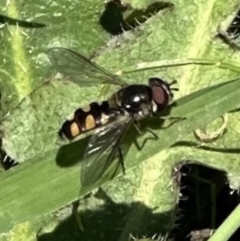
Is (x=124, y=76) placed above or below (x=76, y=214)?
above

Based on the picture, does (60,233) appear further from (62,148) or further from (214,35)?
(214,35)

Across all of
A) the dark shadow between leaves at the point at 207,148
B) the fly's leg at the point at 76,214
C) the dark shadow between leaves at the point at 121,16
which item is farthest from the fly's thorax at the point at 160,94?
the fly's leg at the point at 76,214

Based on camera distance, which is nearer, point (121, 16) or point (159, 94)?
point (159, 94)

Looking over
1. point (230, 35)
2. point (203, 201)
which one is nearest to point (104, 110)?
point (230, 35)

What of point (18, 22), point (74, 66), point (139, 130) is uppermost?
point (18, 22)

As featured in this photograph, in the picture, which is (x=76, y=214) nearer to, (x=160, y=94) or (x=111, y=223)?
(x=111, y=223)

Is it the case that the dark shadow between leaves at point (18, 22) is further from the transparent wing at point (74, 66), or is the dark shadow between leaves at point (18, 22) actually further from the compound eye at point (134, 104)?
the compound eye at point (134, 104)

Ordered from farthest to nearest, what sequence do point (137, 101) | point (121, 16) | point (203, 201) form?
point (203, 201) → point (121, 16) → point (137, 101)
